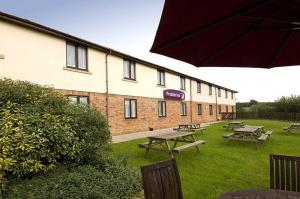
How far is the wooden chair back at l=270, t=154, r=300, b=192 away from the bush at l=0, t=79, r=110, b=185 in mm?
4232

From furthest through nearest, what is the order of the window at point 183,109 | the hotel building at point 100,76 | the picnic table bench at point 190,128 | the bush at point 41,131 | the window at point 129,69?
the window at point 183,109 < the window at point 129,69 < the picnic table bench at point 190,128 < the hotel building at point 100,76 < the bush at point 41,131

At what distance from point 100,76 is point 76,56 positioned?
213 centimetres

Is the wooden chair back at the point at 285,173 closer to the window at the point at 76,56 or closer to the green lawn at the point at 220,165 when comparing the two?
the green lawn at the point at 220,165

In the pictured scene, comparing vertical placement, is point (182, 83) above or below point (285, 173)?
above

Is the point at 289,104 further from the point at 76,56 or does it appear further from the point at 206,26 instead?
the point at 206,26

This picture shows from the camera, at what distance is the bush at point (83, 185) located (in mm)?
5133

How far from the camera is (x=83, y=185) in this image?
5.41 meters

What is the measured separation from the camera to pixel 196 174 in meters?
7.41

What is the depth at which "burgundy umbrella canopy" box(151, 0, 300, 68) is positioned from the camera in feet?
9.52

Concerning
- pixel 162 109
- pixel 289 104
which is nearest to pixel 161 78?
pixel 162 109

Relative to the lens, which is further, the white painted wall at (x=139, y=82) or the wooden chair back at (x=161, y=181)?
the white painted wall at (x=139, y=82)

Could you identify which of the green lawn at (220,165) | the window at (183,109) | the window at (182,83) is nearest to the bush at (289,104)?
the window at (183,109)

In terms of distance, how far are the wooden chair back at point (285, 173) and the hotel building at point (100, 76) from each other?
7.42m

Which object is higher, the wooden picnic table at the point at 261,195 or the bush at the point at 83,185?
the wooden picnic table at the point at 261,195
